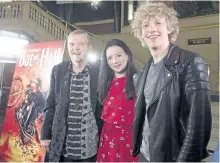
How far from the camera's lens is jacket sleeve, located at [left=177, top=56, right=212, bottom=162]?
123 cm

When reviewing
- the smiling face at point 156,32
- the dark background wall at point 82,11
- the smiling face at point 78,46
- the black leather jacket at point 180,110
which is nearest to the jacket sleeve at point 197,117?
the black leather jacket at point 180,110

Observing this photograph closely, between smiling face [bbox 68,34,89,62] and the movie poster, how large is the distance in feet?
3.58

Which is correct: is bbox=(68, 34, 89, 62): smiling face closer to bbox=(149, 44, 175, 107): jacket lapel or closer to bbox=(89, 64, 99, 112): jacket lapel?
bbox=(89, 64, 99, 112): jacket lapel

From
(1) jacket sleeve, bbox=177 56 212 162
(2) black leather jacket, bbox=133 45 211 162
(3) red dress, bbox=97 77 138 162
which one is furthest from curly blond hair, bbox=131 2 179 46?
(3) red dress, bbox=97 77 138 162

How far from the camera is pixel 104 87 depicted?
2045 mm

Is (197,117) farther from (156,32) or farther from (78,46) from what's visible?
(78,46)

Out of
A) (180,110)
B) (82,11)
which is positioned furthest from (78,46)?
(82,11)

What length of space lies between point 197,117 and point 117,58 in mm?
914

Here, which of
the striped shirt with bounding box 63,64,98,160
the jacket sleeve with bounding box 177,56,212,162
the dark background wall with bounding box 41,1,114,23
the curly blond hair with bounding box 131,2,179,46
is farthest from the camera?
the dark background wall with bounding box 41,1,114,23

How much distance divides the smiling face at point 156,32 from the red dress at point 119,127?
0.59m

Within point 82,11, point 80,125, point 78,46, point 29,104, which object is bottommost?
point 80,125

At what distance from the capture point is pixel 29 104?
330cm

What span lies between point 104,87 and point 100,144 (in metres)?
0.50

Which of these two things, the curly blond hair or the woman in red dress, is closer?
the curly blond hair
